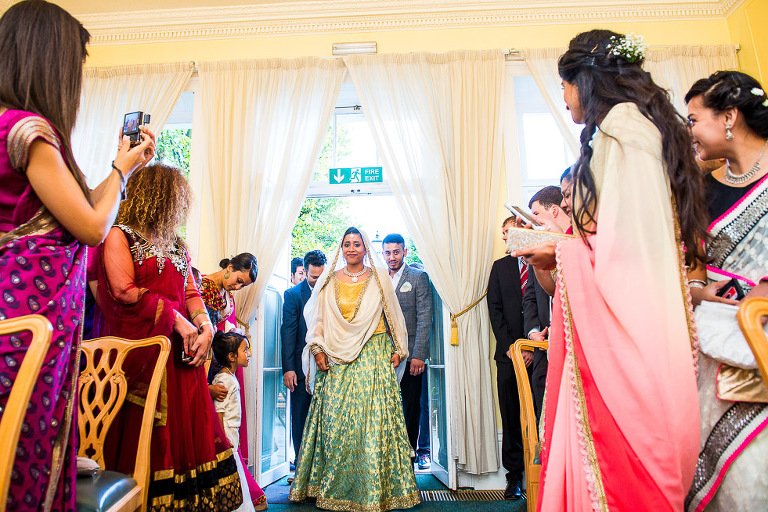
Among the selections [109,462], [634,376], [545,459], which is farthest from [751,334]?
[109,462]

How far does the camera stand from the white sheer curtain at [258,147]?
372cm

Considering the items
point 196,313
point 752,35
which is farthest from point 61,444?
point 752,35

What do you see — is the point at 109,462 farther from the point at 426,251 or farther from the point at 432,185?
the point at 432,185

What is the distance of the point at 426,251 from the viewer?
367 centimetres

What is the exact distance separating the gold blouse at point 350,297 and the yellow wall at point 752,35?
3003 mm

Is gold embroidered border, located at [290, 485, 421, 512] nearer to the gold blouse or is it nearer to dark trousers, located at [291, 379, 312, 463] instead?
dark trousers, located at [291, 379, 312, 463]

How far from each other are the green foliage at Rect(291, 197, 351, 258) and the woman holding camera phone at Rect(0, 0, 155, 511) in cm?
592

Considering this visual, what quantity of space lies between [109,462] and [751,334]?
1702mm

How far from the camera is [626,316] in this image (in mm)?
1053

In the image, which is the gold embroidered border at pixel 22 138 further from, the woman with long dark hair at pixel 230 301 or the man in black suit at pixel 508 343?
the man in black suit at pixel 508 343

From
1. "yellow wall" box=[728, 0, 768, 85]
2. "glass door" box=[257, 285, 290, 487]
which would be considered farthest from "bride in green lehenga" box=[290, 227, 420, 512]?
"yellow wall" box=[728, 0, 768, 85]

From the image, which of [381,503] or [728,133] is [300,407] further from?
[728,133]

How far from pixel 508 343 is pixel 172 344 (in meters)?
2.15

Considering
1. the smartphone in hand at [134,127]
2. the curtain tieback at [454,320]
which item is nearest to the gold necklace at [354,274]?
the curtain tieback at [454,320]
